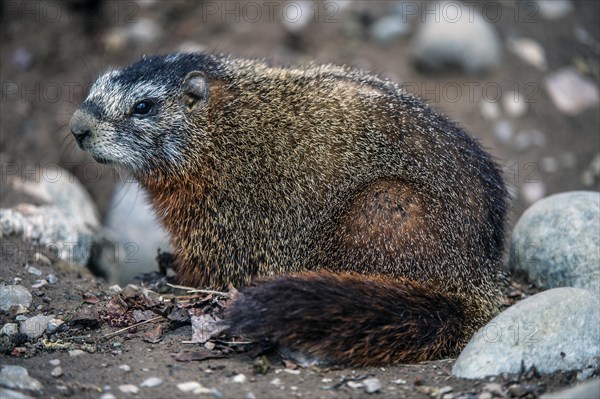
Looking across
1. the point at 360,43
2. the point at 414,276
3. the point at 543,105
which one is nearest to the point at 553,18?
the point at 543,105

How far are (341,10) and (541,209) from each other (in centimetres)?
672

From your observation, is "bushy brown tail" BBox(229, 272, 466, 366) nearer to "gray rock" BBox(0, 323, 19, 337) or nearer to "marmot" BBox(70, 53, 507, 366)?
"marmot" BBox(70, 53, 507, 366)

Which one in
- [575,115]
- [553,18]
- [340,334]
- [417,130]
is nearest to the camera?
[340,334]

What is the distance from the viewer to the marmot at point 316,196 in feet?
20.6

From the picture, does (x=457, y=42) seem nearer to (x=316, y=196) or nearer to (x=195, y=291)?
(x=316, y=196)

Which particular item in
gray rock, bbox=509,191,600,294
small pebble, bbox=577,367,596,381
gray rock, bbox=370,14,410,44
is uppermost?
gray rock, bbox=370,14,410,44

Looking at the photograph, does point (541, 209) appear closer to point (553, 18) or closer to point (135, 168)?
point (135, 168)

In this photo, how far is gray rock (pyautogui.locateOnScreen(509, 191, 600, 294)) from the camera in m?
7.57

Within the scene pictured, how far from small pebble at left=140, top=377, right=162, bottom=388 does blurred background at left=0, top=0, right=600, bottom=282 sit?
21.2ft

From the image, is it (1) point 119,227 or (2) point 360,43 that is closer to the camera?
(1) point 119,227

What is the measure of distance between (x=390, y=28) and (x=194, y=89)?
261 inches

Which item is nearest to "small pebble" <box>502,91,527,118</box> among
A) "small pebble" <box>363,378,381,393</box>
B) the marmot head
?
the marmot head

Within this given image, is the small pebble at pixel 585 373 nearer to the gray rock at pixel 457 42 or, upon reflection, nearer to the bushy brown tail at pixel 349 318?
the bushy brown tail at pixel 349 318

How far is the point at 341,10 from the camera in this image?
13.7 meters
